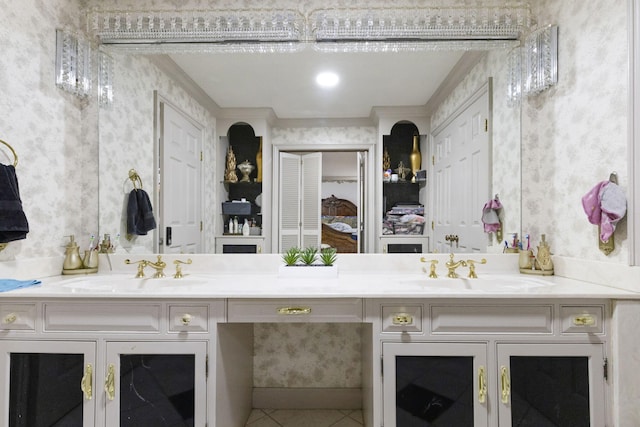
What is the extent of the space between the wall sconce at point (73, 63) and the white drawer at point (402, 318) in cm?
197

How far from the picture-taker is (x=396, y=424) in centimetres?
133

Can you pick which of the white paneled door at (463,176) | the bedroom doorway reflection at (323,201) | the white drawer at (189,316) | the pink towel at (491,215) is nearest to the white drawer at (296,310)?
the white drawer at (189,316)

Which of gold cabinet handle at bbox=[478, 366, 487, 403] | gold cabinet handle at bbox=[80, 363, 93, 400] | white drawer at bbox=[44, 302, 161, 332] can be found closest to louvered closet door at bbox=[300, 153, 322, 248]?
white drawer at bbox=[44, 302, 161, 332]

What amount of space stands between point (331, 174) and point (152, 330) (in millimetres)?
1146

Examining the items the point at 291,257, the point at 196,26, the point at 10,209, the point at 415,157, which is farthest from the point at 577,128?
the point at 10,209

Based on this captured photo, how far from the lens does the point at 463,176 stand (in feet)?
6.04

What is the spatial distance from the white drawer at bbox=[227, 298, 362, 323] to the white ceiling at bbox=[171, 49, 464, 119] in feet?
3.45

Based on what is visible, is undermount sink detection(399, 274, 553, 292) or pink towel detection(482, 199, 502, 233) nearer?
undermount sink detection(399, 274, 553, 292)

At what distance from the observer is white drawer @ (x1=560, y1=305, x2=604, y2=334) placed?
1.29m

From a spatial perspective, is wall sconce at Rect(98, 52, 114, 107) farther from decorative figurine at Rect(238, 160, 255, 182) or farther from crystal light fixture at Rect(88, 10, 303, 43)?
decorative figurine at Rect(238, 160, 255, 182)

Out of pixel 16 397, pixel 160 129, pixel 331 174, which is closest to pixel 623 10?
pixel 331 174

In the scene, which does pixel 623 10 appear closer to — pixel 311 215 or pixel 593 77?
pixel 593 77

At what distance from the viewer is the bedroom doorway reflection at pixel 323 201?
1854 mm

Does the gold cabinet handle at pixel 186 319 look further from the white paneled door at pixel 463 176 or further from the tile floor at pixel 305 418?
the white paneled door at pixel 463 176
